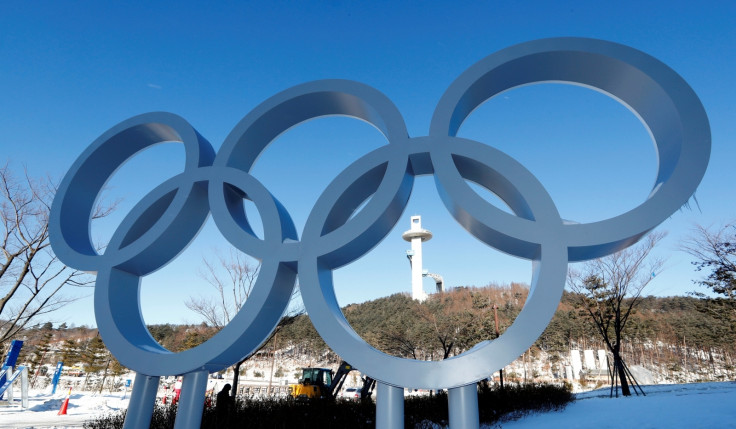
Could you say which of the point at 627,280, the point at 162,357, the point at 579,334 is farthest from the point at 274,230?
the point at 579,334

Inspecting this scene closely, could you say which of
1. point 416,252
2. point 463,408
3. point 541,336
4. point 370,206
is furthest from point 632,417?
point 416,252

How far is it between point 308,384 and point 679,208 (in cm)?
1480

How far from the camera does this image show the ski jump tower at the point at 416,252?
5700cm

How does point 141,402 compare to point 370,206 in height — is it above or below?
below

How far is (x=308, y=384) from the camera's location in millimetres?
15453

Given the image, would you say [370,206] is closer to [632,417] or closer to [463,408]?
[463,408]

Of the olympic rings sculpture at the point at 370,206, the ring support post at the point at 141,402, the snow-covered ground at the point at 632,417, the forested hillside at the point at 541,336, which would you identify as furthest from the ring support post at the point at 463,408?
the forested hillside at the point at 541,336

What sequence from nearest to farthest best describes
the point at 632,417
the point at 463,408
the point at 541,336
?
the point at 463,408 < the point at 632,417 < the point at 541,336

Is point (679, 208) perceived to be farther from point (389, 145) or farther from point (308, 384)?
point (308, 384)

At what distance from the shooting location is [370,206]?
439cm

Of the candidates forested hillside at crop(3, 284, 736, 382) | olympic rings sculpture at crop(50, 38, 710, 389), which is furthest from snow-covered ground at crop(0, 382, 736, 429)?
forested hillside at crop(3, 284, 736, 382)

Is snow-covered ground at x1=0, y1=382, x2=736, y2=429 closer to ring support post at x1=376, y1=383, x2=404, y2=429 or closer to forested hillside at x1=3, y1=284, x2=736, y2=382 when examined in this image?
ring support post at x1=376, y1=383, x2=404, y2=429

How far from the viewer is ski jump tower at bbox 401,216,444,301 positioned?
57000 millimetres

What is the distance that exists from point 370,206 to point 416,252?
54397 mm
